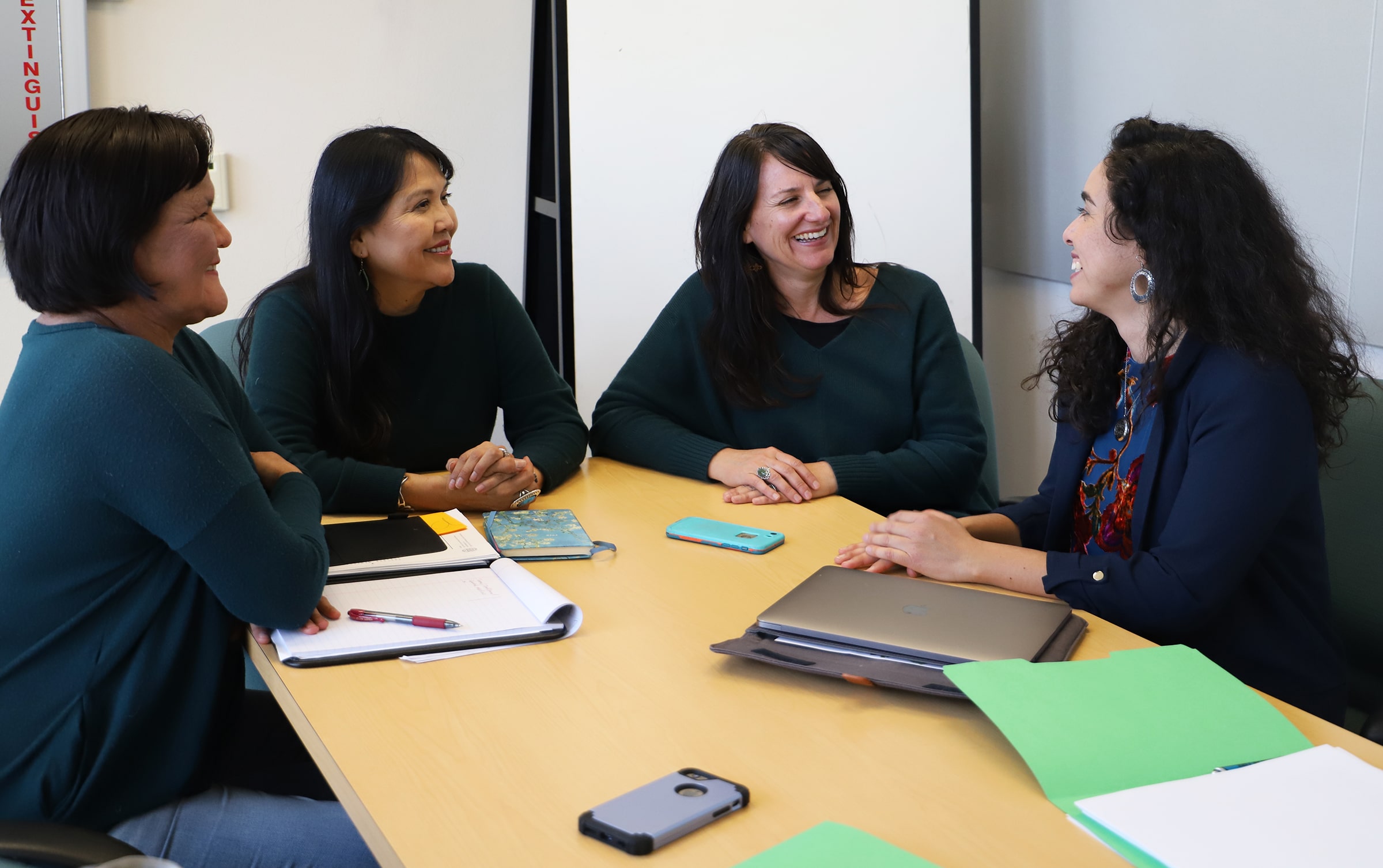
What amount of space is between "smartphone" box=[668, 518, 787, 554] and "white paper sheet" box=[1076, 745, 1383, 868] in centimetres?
74

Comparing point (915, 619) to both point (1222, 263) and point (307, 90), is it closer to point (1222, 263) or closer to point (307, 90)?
point (1222, 263)

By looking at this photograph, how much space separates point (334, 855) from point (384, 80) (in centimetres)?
256

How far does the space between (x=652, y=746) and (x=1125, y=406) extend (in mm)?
973

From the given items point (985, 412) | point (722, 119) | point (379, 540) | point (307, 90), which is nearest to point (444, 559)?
point (379, 540)

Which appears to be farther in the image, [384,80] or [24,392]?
[384,80]

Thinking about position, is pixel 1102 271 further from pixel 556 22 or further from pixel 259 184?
pixel 259 184

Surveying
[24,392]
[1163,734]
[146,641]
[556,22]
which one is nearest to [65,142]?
[24,392]

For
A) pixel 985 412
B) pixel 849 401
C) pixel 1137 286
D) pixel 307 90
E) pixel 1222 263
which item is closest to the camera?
pixel 1222 263

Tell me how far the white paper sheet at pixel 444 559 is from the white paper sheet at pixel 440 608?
0.06 feet

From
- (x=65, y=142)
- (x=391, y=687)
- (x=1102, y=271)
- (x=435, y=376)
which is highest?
(x=65, y=142)

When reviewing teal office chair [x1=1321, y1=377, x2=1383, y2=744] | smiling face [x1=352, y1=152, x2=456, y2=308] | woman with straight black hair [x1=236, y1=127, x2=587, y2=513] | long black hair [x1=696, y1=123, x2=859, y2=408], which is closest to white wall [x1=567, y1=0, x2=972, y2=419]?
long black hair [x1=696, y1=123, x2=859, y2=408]

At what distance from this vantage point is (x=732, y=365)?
2.16 meters

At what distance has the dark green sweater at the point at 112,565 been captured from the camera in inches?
45.9

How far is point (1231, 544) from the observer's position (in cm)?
133
